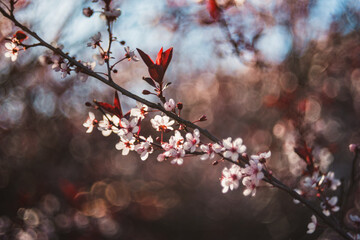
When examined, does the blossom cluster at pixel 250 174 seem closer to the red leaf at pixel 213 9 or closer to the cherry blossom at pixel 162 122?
the cherry blossom at pixel 162 122

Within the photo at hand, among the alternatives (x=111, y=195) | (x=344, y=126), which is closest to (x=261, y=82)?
(x=344, y=126)

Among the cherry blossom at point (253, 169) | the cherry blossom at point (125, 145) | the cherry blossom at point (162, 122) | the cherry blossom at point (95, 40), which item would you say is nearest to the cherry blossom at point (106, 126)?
the cherry blossom at point (125, 145)

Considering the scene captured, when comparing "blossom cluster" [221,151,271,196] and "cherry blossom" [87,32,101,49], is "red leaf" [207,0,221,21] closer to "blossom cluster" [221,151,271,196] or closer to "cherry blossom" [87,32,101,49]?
"cherry blossom" [87,32,101,49]

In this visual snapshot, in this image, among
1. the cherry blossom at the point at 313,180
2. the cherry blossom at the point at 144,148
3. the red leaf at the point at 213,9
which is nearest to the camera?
the cherry blossom at the point at 144,148

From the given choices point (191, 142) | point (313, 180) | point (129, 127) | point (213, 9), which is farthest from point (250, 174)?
point (213, 9)

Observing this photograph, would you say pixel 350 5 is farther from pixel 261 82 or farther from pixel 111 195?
pixel 111 195

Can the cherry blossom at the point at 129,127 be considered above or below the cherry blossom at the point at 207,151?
above

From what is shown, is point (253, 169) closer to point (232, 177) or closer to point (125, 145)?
point (232, 177)

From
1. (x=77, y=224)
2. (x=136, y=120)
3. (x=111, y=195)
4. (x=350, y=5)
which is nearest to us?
(x=136, y=120)
